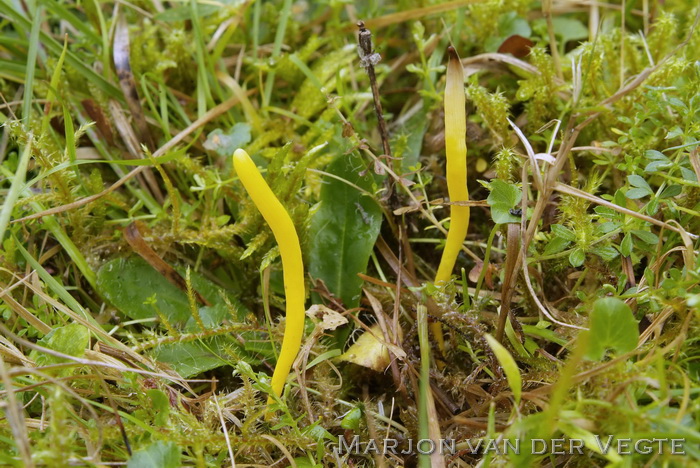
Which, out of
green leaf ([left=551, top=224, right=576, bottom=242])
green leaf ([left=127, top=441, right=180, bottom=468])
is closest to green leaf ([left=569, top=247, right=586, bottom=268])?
green leaf ([left=551, top=224, right=576, bottom=242])

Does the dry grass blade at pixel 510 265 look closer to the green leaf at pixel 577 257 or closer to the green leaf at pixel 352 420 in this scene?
the green leaf at pixel 577 257

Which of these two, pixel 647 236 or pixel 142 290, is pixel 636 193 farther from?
pixel 142 290

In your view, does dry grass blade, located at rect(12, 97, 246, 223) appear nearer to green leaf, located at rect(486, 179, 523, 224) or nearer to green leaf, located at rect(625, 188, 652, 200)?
green leaf, located at rect(486, 179, 523, 224)

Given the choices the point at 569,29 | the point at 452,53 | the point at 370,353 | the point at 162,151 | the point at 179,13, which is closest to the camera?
the point at 452,53

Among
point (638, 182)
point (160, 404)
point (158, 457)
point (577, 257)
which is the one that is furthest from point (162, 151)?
point (638, 182)

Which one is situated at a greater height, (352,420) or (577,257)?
(577,257)

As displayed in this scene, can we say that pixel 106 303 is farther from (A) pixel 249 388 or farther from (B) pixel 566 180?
(B) pixel 566 180
